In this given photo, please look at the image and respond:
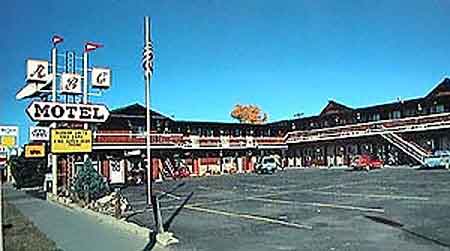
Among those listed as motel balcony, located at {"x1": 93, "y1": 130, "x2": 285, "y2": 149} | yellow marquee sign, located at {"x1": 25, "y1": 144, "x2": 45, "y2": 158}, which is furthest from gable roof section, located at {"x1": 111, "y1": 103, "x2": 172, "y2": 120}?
yellow marquee sign, located at {"x1": 25, "y1": 144, "x2": 45, "y2": 158}

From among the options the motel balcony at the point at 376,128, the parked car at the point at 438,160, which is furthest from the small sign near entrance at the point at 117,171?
the parked car at the point at 438,160

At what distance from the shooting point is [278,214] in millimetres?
17156

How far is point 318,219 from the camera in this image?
50.6 feet

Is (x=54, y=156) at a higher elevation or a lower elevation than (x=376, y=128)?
lower

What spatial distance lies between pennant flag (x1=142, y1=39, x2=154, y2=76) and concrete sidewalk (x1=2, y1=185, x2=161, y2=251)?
5.19 meters

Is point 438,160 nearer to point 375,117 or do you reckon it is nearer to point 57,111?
point 375,117

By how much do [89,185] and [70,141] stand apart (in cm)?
334

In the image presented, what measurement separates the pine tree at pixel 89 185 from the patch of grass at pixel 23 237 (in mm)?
5464

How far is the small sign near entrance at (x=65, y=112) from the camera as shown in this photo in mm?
26219

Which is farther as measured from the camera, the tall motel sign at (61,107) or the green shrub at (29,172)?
the green shrub at (29,172)

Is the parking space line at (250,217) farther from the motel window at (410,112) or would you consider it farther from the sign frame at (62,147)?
the motel window at (410,112)

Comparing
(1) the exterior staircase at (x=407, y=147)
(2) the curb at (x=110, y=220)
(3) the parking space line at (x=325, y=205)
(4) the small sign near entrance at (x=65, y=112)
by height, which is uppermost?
(4) the small sign near entrance at (x=65, y=112)

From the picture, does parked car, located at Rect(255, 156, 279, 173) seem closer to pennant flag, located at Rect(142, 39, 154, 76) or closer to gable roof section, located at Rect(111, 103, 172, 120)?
gable roof section, located at Rect(111, 103, 172, 120)

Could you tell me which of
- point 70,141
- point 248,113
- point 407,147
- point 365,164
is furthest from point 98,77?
point 248,113
